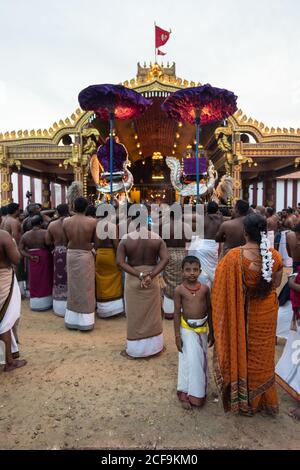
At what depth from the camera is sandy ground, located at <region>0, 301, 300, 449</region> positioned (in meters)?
2.19

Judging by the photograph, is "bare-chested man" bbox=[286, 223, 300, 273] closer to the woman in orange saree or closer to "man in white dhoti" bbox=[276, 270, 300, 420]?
"man in white dhoti" bbox=[276, 270, 300, 420]

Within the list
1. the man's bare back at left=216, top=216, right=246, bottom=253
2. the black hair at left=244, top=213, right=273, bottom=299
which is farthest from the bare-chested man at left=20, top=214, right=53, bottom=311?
the black hair at left=244, top=213, right=273, bottom=299

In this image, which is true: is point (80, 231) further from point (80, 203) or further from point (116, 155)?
Answer: point (116, 155)

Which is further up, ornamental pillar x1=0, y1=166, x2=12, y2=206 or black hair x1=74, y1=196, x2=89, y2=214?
ornamental pillar x1=0, y1=166, x2=12, y2=206

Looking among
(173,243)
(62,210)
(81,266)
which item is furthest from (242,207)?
(62,210)

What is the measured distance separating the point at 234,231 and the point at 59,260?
2.68 metres

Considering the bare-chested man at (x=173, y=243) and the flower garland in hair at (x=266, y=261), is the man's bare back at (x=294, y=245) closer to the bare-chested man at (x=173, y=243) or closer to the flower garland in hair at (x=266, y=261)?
the flower garland in hair at (x=266, y=261)

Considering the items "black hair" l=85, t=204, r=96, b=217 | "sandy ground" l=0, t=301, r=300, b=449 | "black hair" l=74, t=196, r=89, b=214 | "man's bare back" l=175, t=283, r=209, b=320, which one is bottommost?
"sandy ground" l=0, t=301, r=300, b=449

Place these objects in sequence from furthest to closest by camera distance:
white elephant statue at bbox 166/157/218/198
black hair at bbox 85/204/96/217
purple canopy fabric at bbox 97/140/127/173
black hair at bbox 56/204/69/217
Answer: white elephant statue at bbox 166/157/218/198 → purple canopy fabric at bbox 97/140/127/173 → black hair at bbox 85/204/96/217 → black hair at bbox 56/204/69/217

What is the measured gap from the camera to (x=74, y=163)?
1143cm

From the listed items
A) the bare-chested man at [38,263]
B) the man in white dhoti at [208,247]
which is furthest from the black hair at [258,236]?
the bare-chested man at [38,263]

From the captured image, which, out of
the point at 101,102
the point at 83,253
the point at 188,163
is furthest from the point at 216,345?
the point at 188,163

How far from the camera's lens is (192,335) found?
2564mm
